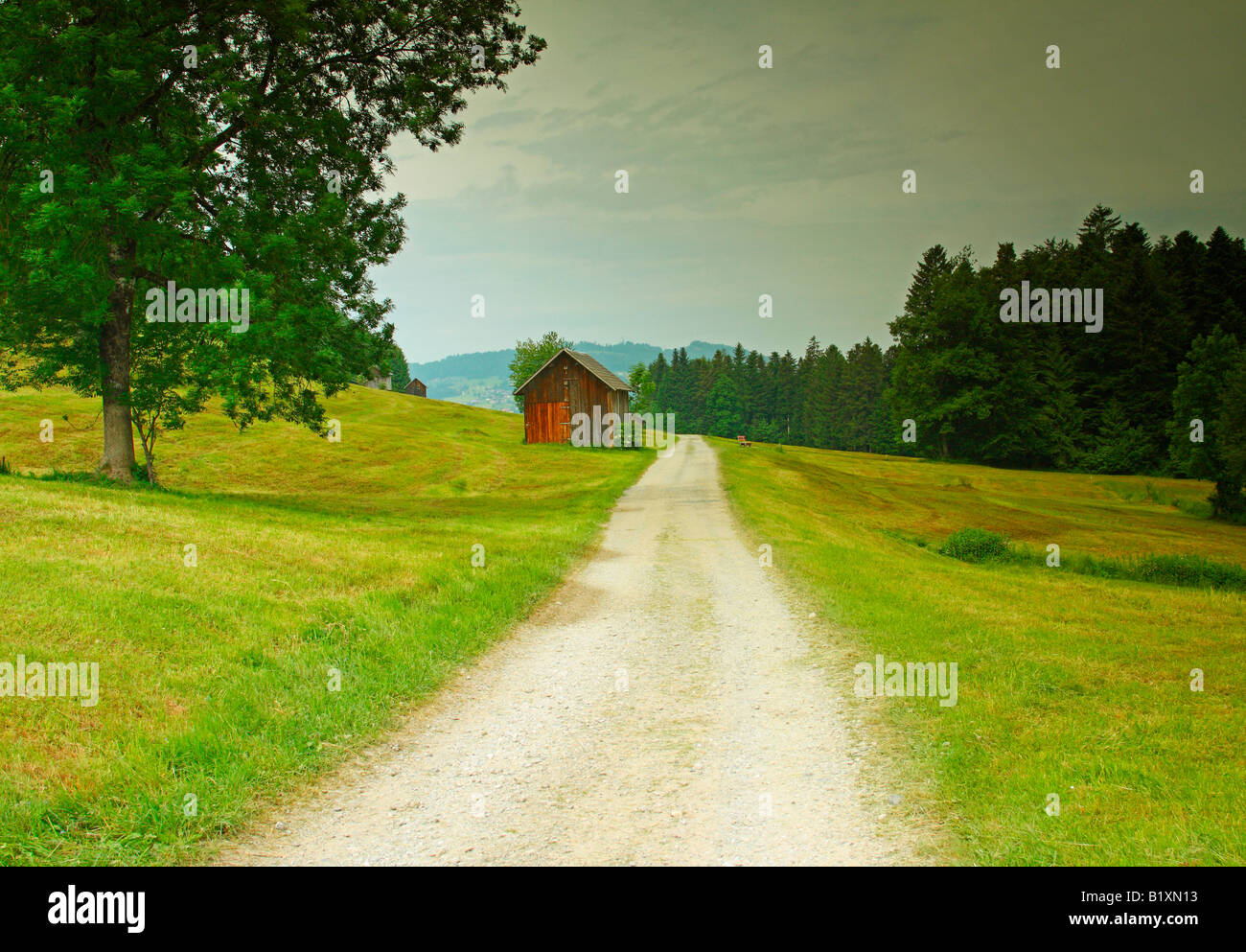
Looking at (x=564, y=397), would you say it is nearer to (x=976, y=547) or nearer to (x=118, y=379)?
(x=976, y=547)

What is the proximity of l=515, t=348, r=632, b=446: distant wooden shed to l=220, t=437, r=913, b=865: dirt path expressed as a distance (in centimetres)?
5357

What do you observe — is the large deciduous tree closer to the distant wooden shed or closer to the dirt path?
the dirt path

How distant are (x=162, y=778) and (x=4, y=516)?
10743mm

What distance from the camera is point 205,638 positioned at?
8.80 meters

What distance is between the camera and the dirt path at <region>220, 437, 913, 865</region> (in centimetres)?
506

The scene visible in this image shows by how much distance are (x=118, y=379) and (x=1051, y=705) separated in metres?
27.0

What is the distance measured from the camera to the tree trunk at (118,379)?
2228 cm

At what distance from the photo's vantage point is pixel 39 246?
63.7 feet

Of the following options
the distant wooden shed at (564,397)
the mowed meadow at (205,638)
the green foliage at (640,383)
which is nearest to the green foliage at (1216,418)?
the distant wooden shed at (564,397)

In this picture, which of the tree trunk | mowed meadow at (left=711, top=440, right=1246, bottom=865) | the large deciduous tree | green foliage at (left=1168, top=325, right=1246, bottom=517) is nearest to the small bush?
mowed meadow at (left=711, top=440, right=1246, bottom=865)

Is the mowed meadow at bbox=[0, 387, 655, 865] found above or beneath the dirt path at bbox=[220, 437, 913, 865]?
above

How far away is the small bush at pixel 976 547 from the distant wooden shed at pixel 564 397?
39.0 meters

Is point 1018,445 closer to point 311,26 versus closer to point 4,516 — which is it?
point 311,26
